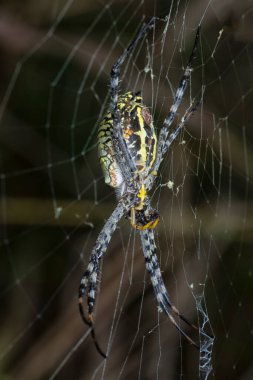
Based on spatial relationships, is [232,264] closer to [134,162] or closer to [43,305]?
[43,305]

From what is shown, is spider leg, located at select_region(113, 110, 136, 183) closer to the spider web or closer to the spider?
the spider

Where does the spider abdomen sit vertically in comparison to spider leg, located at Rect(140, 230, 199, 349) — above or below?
above

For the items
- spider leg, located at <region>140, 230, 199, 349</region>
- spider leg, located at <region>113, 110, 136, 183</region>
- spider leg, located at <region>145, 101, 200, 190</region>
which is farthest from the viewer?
spider leg, located at <region>140, 230, 199, 349</region>

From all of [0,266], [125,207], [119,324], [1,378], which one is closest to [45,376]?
[1,378]

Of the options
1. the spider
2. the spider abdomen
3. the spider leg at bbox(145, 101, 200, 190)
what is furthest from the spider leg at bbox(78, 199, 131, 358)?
the spider abdomen

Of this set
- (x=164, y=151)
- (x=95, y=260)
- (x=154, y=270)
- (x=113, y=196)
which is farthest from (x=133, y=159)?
(x=113, y=196)

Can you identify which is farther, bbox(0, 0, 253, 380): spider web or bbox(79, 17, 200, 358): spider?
bbox(0, 0, 253, 380): spider web

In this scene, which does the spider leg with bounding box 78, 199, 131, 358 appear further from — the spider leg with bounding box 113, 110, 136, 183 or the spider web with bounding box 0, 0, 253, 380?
the spider web with bounding box 0, 0, 253, 380

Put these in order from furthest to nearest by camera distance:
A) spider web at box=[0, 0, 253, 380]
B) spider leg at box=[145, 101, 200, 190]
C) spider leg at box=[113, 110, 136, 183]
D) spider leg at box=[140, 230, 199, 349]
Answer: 1. spider web at box=[0, 0, 253, 380]
2. spider leg at box=[140, 230, 199, 349]
3. spider leg at box=[145, 101, 200, 190]
4. spider leg at box=[113, 110, 136, 183]

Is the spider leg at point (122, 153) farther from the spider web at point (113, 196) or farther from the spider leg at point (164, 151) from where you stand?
the spider web at point (113, 196)
